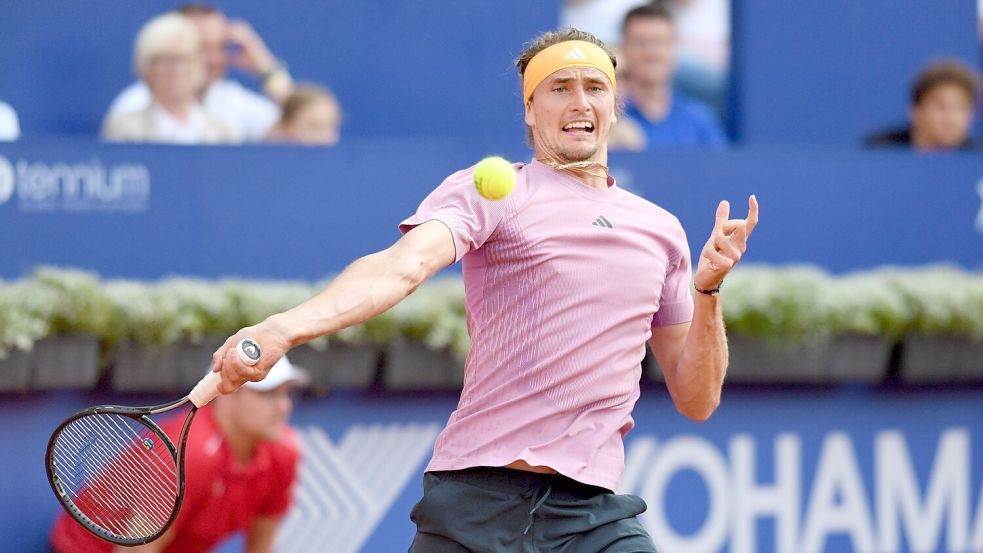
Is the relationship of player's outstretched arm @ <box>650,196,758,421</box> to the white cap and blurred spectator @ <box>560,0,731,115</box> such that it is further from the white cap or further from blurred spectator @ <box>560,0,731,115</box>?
blurred spectator @ <box>560,0,731,115</box>

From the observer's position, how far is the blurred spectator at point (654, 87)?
7.21m

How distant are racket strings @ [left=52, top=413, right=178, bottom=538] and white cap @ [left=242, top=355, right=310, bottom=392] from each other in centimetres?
155

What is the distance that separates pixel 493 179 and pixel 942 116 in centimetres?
462

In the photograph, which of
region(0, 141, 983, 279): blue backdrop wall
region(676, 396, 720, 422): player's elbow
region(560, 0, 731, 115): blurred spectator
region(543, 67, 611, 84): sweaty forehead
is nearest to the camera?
region(543, 67, 611, 84): sweaty forehead

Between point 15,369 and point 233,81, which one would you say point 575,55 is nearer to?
point 15,369

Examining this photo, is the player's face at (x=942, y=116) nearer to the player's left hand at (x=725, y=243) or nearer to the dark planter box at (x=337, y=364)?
the dark planter box at (x=337, y=364)

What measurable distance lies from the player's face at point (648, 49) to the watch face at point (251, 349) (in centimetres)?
466

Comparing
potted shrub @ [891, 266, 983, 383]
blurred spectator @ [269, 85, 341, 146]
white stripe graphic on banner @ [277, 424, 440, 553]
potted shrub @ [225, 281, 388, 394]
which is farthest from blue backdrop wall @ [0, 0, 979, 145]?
potted shrub @ [891, 266, 983, 383]

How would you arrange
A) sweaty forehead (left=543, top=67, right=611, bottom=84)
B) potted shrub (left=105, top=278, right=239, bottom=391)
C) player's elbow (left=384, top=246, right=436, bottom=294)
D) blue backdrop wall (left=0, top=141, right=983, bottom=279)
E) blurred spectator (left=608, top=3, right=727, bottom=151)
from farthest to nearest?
blurred spectator (left=608, top=3, right=727, bottom=151) < blue backdrop wall (left=0, top=141, right=983, bottom=279) < potted shrub (left=105, top=278, right=239, bottom=391) < sweaty forehead (left=543, top=67, right=611, bottom=84) < player's elbow (left=384, top=246, right=436, bottom=294)

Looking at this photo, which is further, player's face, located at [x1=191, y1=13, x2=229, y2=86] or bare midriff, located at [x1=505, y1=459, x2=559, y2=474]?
player's face, located at [x1=191, y1=13, x2=229, y2=86]

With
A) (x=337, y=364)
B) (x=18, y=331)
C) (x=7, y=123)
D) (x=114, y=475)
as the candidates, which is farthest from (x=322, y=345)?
(x=114, y=475)

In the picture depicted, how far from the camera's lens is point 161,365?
5.49 metres

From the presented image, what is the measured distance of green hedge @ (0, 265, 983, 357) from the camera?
534 cm

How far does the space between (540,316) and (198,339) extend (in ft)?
7.76
